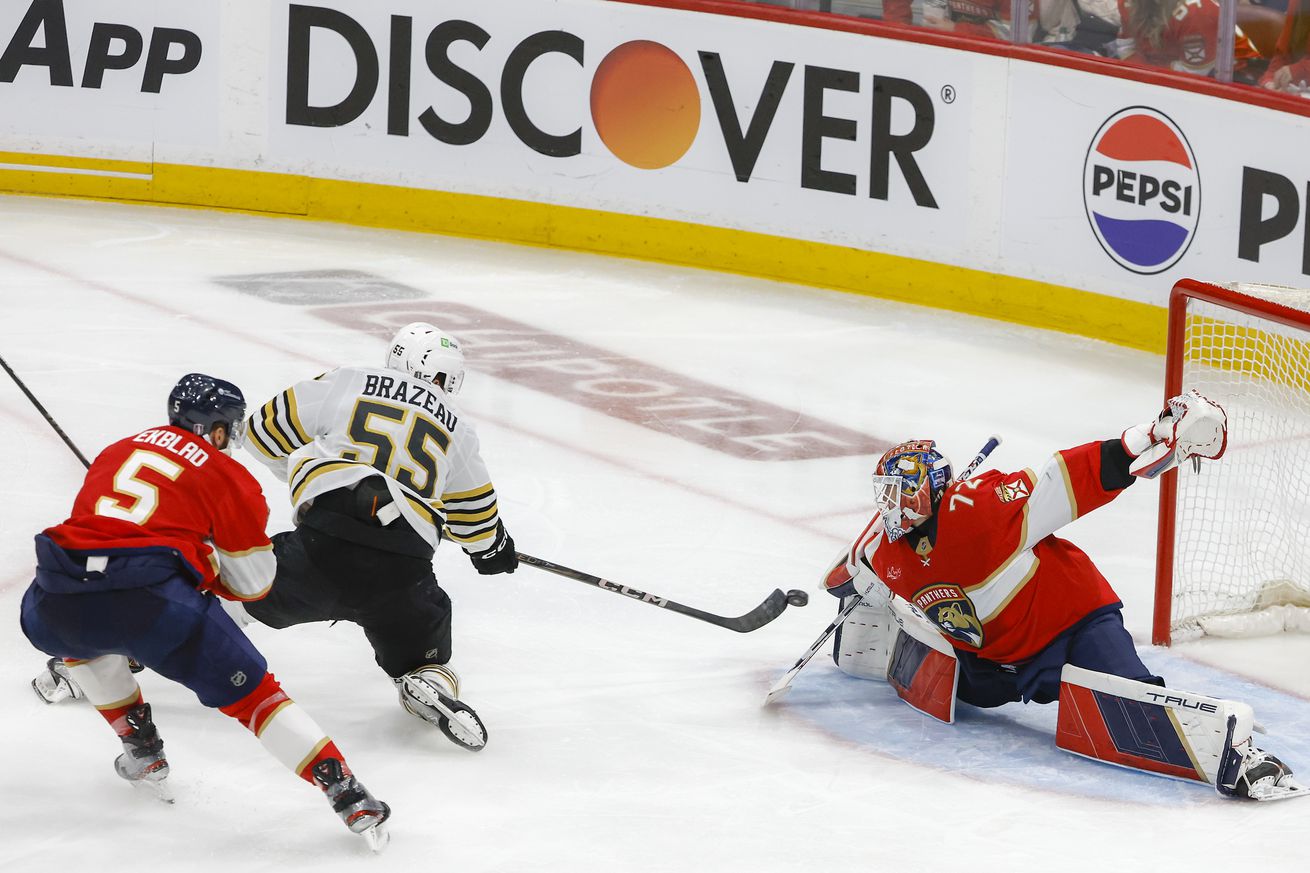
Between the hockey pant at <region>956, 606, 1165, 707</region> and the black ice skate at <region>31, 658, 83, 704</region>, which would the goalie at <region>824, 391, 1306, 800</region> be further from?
the black ice skate at <region>31, 658, 83, 704</region>

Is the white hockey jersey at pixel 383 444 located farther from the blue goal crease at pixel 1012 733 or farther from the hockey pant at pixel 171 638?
the blue goal crease at pixel 1012 733

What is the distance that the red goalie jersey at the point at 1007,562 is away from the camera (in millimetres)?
3762

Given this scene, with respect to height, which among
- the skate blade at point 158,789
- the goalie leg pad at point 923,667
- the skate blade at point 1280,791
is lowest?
the skate blade at point 158,789

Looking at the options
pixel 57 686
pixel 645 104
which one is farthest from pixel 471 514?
pixel 645 104

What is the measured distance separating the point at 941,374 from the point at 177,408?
4.24 meters

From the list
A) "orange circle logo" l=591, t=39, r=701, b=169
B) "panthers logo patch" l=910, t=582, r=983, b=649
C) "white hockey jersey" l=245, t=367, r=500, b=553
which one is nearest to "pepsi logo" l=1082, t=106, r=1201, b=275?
"orange circle logo" l=591, t=39, r=701, b=169

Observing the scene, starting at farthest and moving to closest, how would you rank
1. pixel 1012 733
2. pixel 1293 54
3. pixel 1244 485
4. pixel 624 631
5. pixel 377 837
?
pixel 1293 54, pixel 1244 485, pixel 624 631, pixel 1012 733, pixel 377 837

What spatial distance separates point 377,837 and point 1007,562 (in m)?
1.37

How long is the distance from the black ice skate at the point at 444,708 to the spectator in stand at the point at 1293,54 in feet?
14.9

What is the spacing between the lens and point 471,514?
152 inches

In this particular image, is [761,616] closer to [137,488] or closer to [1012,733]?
[1012,733]

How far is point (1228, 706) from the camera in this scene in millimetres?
3617

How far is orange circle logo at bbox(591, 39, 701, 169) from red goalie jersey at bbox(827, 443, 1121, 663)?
4.82 metres

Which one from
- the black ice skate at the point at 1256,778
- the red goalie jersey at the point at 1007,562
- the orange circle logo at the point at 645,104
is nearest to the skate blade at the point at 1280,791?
the black ice skate at the point at 1256,778
